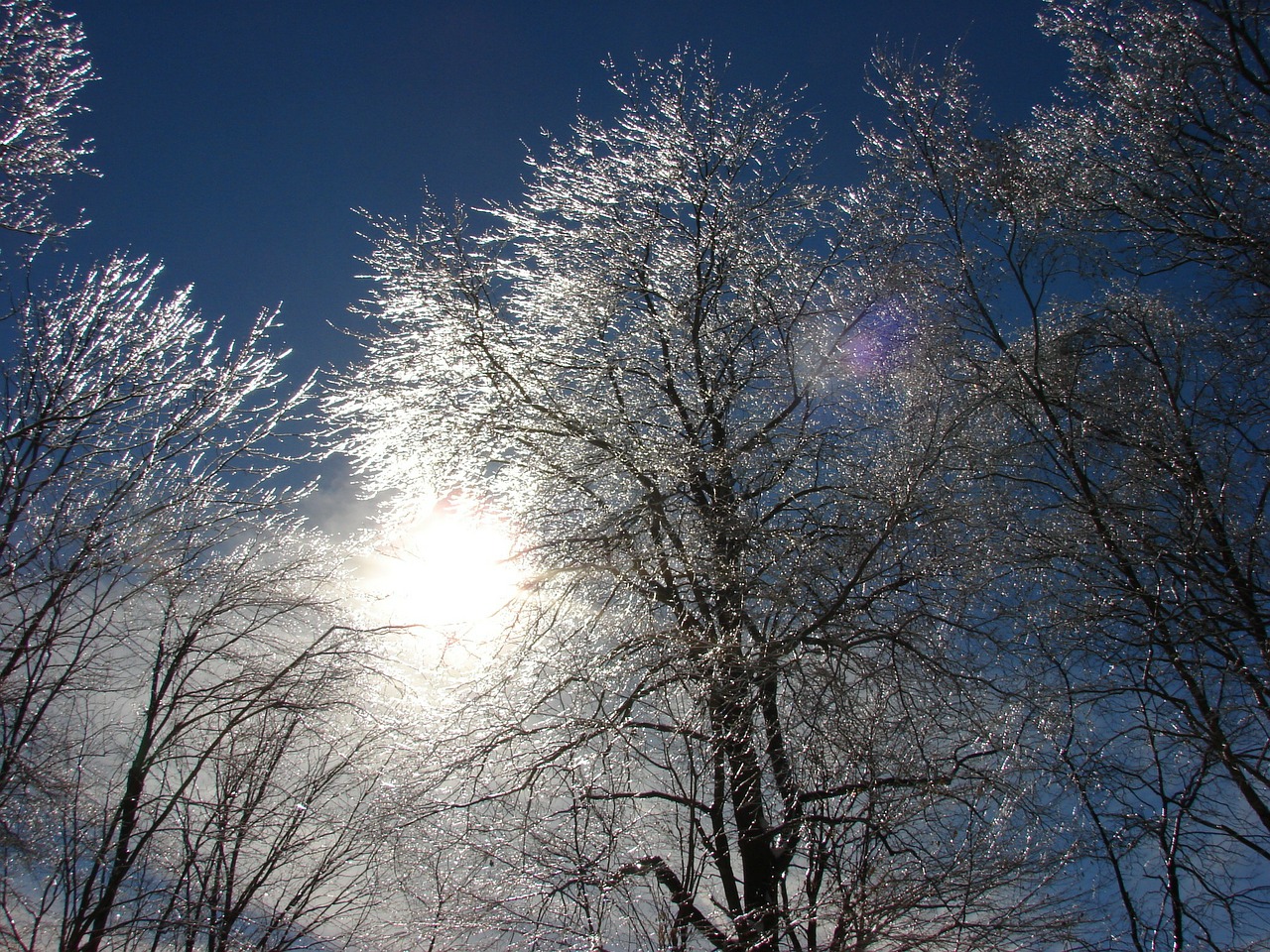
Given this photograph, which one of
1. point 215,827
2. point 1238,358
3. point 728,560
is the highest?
point 1238,358

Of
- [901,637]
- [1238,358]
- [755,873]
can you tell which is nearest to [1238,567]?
[1238,358]

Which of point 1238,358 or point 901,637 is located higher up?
point 1238,358

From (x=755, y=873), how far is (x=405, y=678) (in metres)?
2.63

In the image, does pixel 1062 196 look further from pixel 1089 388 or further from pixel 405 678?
pixel 405 678

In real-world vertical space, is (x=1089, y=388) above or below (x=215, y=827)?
above

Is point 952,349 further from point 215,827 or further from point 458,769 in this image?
point 215,827

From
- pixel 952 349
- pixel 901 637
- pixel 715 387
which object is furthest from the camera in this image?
pixel 715 387

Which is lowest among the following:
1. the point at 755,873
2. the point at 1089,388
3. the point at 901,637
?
the point at 755,873

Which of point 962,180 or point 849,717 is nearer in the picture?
point 849,717

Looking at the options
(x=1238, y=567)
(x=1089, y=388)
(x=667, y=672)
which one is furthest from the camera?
(x=1089, y=388)

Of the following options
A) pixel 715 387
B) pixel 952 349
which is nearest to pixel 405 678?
pixel 715 387

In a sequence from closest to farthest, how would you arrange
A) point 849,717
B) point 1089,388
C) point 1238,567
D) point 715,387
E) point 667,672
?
point 849,717, point 1238,567, point 667,672, point 1089,388, point 715,387

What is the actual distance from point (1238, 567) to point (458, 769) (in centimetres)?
438

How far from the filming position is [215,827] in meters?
4.33
